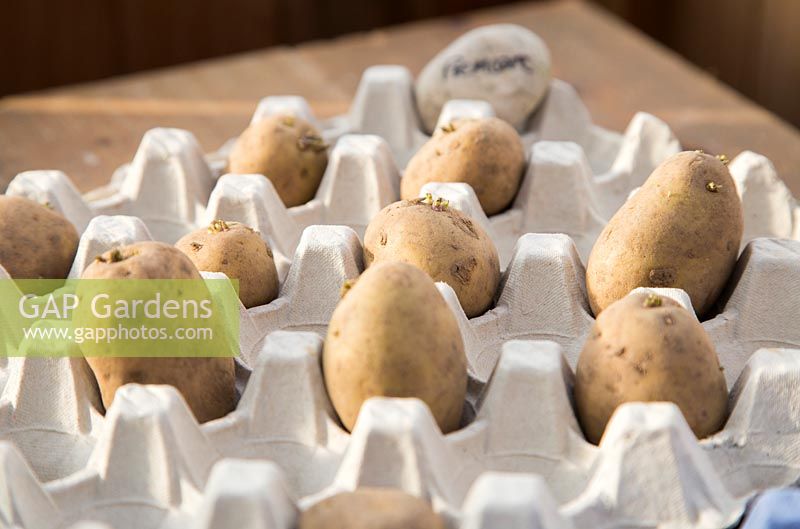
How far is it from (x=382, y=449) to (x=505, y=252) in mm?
444

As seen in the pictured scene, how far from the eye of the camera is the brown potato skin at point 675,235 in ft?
3.17

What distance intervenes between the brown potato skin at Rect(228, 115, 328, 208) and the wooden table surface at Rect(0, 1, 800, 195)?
1.01ft

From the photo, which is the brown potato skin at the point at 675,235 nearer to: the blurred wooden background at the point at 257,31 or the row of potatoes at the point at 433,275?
the row of potatoes at the point at 433,275

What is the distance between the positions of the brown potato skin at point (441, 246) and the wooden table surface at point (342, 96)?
1.88ft

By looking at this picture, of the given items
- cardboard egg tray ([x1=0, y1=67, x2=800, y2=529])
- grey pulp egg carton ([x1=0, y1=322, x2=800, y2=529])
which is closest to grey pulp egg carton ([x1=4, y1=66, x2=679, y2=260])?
cardboard egg tray ([x1=0, y1=67, x2=800, y2=529])

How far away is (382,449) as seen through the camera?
0.78m

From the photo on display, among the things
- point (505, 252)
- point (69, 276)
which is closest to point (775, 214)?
point (505, 252)

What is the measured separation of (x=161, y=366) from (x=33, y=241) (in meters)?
0.29

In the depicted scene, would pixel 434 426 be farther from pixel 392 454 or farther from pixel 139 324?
pixel 139 324

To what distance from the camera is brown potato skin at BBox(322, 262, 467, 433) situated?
805 mm

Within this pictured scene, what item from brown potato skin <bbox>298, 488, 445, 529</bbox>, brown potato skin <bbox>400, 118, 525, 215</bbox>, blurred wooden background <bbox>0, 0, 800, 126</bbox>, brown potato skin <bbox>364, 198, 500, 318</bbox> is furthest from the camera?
blurred wooden background <bbox>0, 0, 800, 126</bbox>

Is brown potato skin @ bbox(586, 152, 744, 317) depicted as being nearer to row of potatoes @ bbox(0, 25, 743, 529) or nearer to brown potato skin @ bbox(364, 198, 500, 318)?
row of potatoes @ bbox(0, 25, 743, 529)

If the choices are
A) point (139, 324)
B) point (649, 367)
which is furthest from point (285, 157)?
point (649, 367)

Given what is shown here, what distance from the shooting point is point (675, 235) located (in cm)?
96
